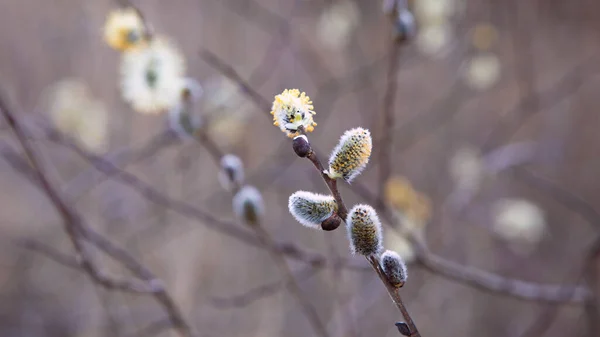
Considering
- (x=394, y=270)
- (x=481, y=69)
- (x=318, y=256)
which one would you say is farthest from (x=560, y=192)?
(x=394, y=270)

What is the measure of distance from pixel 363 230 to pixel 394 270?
33 millimetres

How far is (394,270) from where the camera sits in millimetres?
307

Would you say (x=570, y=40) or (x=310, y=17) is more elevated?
(x=310, y=17)

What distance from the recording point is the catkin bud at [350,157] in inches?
12.4

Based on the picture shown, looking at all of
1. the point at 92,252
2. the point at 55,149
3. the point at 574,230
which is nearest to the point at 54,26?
the point at 55,149

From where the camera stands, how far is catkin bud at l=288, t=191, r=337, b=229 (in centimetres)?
32

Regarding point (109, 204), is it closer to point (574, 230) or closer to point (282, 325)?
point (282, 325)

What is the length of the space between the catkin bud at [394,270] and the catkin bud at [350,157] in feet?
0.18

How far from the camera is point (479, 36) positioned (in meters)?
1.04

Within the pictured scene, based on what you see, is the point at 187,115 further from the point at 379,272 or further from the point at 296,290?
the point at 379,272

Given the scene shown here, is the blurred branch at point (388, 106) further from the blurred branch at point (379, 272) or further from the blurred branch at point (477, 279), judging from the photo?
the blurred branch at point (379, 272)

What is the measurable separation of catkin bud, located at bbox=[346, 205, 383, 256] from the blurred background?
82 cm

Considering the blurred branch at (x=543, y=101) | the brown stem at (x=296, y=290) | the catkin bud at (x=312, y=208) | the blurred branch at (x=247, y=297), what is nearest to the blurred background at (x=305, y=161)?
the blurred branch at (x=543, y=101)

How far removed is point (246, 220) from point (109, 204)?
3.09 ft
